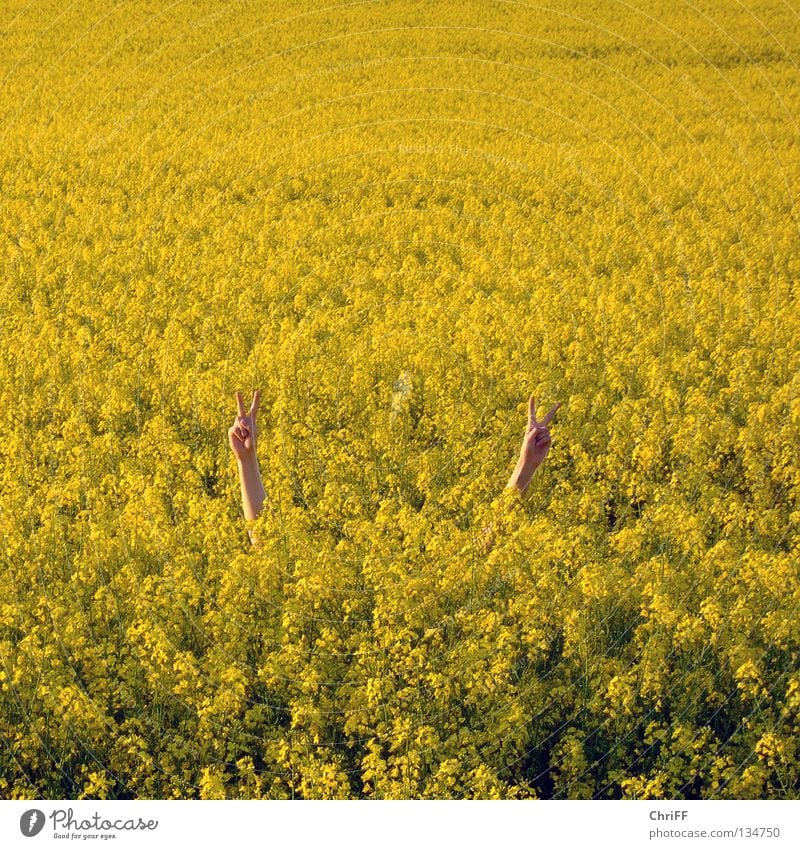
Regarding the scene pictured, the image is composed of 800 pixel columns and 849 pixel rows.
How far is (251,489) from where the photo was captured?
7.92 meters

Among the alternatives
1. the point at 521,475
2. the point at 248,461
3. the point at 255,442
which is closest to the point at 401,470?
the point at 521,475

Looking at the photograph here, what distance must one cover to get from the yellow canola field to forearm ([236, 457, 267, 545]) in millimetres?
171

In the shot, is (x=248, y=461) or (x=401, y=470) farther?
(x=401, y=470)

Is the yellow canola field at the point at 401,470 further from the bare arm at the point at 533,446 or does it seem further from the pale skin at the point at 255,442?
the pale skin at the point at 255,442

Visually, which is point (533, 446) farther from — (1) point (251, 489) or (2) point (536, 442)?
(1) point (251, 489)

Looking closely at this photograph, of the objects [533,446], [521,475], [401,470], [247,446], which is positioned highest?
[247,446]

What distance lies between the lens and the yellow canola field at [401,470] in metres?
6.86

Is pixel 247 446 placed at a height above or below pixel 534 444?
above

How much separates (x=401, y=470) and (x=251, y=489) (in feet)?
8.12

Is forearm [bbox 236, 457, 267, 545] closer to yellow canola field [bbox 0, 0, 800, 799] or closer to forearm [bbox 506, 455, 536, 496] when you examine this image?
yellow canola field [bbox 0, 0, 800, 799]

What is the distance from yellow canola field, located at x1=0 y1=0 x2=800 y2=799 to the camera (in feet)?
22.5

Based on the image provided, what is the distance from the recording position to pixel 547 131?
82.4ft

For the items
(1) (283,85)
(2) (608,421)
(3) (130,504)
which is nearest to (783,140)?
(1) (283,85)

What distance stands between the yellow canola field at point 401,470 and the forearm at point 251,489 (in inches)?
6.8
